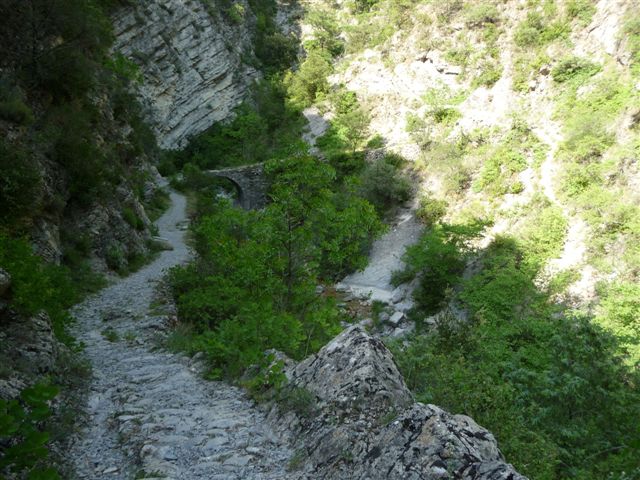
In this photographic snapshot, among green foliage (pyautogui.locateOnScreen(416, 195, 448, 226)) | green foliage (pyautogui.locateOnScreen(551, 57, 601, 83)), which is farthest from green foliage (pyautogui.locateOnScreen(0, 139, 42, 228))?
green foliage (pyautogui.locateOnScreen(551, 57, 601, 83))

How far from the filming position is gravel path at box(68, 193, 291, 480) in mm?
3531

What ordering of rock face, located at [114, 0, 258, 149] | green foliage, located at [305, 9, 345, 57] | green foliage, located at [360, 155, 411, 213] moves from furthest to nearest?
green foliage, located at [305, 9, 345, 57], rock face, located at [114, 0, 258, 149], green foliage, located at [360, 155, 411, 213]

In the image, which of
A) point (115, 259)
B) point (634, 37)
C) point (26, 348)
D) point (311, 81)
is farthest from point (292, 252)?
point (311, 81)

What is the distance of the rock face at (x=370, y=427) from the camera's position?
2883mm

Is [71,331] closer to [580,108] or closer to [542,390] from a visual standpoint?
[542,390]

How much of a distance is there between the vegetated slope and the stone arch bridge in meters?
9.48

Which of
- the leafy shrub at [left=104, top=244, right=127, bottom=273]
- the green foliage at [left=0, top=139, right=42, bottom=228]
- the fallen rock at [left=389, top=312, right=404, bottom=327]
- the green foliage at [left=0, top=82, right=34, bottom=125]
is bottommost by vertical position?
the fallen rock at [left=389, top=312, right=404, bottom=327]

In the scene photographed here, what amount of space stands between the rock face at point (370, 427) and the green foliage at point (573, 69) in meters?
21.0

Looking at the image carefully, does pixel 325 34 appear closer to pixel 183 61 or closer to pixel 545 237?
pixel 183 61

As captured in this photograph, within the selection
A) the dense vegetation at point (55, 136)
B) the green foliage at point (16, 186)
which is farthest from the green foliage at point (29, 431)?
the green foliage at point (16, 186)

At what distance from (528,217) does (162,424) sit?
15.5 m

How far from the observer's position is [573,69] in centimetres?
1977

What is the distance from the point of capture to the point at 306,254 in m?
7.45

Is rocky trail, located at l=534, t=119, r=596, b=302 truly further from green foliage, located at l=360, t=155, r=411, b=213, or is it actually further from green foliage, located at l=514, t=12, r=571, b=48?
green foliage, located at l=514, t=12, r=571, b=48
